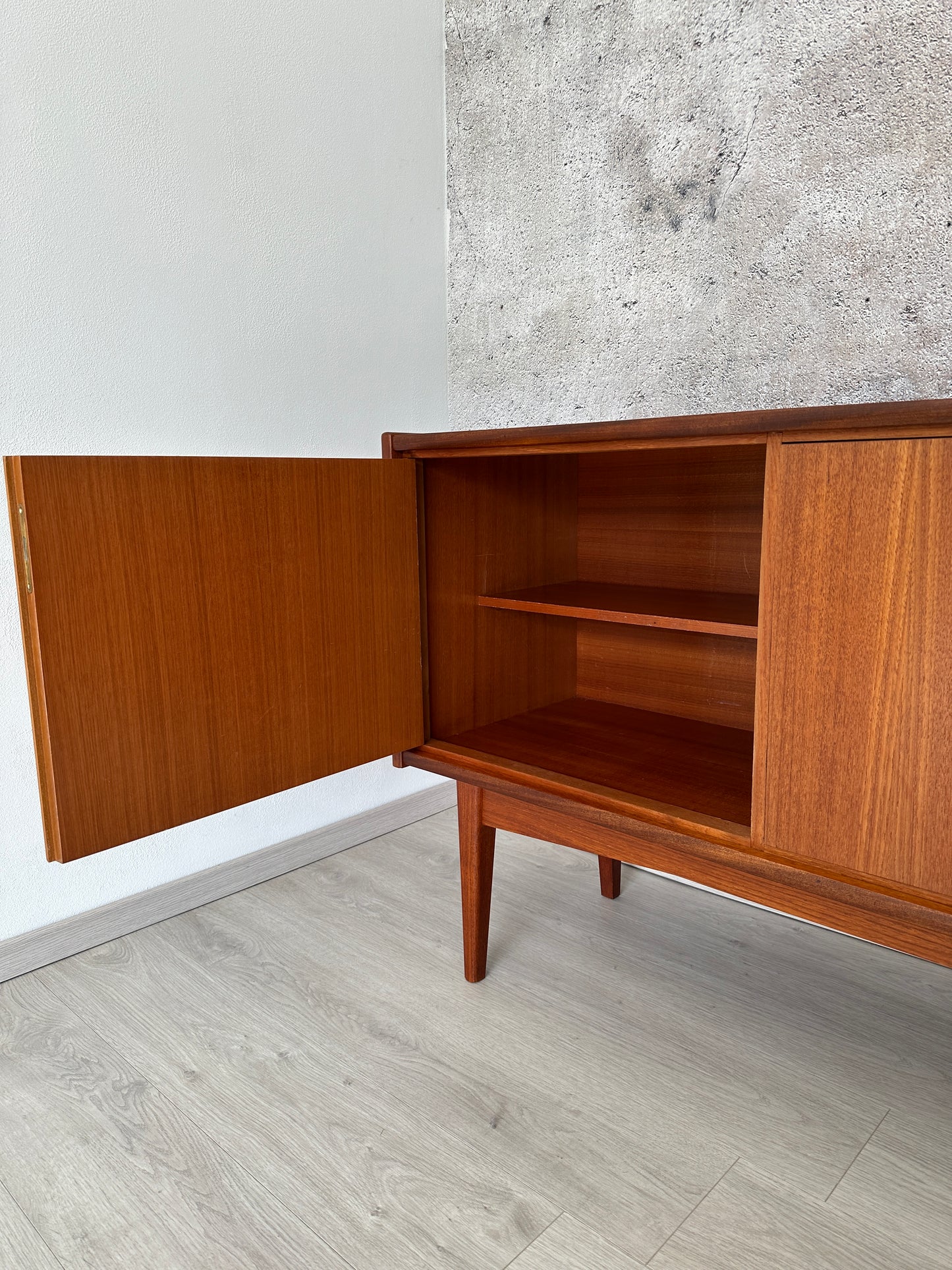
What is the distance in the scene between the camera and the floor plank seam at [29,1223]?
2.49 ft

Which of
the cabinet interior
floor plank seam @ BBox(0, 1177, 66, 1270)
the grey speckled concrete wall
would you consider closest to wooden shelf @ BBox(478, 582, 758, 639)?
the cabinet interior

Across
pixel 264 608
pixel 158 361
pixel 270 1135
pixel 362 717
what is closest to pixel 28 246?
pixel 158 361

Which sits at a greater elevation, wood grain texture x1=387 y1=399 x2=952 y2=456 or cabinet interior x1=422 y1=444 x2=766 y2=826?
wood grain texture x1=387 y1=399 x2=952 y2=456

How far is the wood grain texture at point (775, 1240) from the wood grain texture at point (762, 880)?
0.26 meters

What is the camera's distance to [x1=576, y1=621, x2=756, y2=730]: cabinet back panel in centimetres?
121

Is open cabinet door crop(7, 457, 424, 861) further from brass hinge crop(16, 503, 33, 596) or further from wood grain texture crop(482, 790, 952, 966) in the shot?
wood grain texture crop(482, 790, 952, 966)

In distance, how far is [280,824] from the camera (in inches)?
60.5

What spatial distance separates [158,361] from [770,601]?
39.0 inches

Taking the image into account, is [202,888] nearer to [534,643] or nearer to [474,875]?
[474,875]

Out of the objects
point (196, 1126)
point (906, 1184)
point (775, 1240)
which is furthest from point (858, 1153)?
point (196, 1126)

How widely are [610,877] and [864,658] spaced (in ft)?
2.59

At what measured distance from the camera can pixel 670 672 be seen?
129cm

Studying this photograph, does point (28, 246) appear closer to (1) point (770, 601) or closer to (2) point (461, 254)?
(2) point (461, 254)

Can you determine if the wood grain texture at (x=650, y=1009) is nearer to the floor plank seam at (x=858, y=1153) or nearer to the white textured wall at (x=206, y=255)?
the floor plank seam at (x=858, y=1153)
